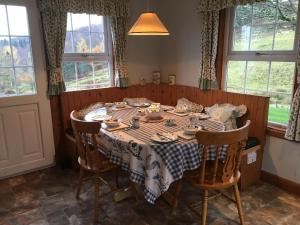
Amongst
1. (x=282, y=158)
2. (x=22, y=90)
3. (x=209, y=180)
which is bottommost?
(x=282, y=158)

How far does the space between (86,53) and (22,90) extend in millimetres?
922

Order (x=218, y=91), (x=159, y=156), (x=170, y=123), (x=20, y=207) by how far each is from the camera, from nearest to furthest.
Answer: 1. (x=159, y=156)
2. (x=170, y=123)
3. (x=20, y=207)
4. (x=218, y=91)

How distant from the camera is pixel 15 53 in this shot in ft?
9.18

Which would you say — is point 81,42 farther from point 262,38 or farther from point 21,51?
point 262,38

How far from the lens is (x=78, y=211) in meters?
2.30

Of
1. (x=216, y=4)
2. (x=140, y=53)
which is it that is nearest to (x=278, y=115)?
(x=216, y=4)

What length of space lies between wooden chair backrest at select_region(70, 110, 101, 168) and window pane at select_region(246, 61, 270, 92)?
1.92 meters

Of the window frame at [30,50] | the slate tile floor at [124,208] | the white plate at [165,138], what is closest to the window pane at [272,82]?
the slate tile floor at [124,208]

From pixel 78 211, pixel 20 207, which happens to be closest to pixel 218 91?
pixel 78 211

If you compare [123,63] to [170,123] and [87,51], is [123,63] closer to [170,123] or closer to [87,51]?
[87,51]

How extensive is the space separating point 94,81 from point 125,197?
1726 mm

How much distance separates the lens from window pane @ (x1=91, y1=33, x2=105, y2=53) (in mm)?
3355

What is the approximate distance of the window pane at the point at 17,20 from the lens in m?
2.71

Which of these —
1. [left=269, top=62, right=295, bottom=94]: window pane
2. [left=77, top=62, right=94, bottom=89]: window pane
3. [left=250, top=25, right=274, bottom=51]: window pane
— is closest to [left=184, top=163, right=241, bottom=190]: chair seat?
[left=269, top=62, right=295, bottom=94]: window pane
